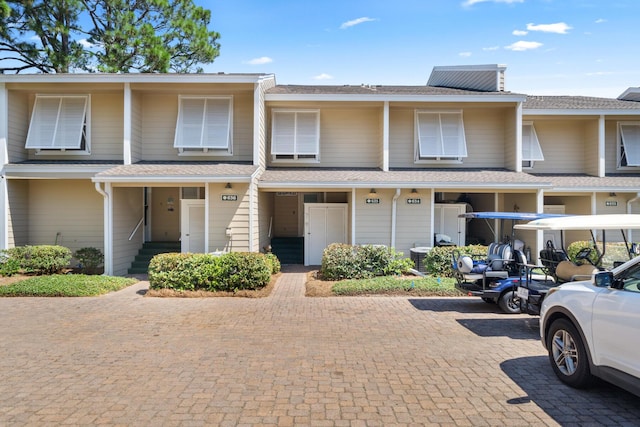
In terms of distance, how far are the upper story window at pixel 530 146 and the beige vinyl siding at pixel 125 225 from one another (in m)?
14.6

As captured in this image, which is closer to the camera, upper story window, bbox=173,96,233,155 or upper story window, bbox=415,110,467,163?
upper story window, bbox=173,96,233,155

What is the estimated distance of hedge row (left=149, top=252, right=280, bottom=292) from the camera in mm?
9672

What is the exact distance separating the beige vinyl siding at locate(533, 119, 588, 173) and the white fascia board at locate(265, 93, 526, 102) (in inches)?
115

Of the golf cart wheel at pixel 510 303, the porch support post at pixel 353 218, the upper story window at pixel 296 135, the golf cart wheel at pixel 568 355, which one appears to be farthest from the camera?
the upper story window at pixel 296 135

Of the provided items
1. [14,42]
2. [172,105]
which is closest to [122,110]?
[172,105]

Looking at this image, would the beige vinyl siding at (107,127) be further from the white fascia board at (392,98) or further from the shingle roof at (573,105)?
the shingle roof at (573,105)

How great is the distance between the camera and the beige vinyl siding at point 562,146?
15.5m

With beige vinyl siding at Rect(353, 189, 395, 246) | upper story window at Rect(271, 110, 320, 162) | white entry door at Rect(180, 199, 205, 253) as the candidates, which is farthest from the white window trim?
white entry door at Rect(180, 199, 205, 253)

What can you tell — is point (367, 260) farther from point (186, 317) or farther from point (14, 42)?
point (14, 42)

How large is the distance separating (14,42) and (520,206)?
23043mm

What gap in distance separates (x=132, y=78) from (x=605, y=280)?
13303mm

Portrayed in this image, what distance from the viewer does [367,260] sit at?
1125cm

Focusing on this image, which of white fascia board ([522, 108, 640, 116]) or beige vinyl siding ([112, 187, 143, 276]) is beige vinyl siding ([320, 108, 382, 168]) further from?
beige vinyl siding ([112, 187, 143, 276])

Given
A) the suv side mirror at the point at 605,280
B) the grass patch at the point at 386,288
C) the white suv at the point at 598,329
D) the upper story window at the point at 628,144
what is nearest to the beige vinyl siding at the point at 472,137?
the upper story window at the point at 628,144
